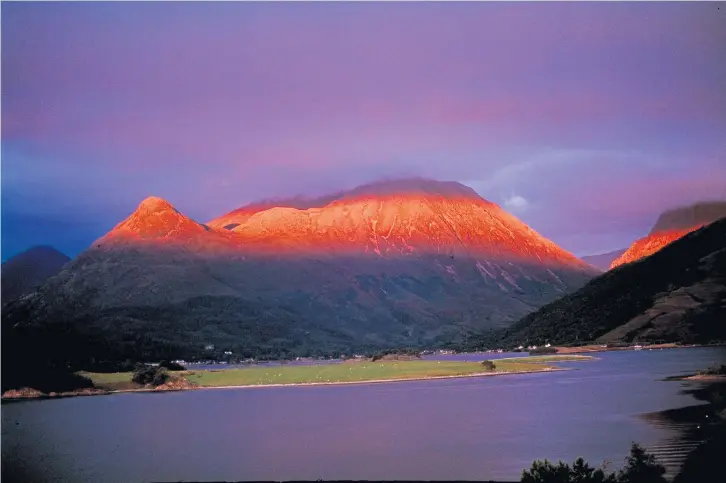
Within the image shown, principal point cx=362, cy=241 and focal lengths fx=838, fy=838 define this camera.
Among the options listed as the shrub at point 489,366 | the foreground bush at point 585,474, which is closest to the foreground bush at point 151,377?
the shrub at point 489,366

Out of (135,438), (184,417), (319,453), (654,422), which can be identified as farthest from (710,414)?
(184,417)

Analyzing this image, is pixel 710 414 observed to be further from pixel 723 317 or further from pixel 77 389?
pixel 723 317

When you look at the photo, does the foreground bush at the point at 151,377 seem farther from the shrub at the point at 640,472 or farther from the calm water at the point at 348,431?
the shrub at the point at 640,472

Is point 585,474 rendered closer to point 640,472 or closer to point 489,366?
point 640,472

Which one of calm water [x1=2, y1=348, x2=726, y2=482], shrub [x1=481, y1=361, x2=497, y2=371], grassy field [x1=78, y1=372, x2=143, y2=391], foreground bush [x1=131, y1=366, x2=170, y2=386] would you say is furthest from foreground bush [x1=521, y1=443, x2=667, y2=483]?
foreground bush [x1=131, y1=366, x2=170, y2=386]

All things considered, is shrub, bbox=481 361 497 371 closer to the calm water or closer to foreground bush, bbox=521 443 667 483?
the calm water

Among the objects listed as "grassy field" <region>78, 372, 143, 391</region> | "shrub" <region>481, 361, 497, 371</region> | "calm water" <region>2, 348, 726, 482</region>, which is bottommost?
"calm water" <region>2, 348, 726, 482</region>

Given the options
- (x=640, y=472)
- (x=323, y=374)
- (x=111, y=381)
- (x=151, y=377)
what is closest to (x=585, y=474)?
(x=640, y=472)

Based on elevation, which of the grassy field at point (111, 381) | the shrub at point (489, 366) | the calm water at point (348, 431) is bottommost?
the calm water at point (348, 431)

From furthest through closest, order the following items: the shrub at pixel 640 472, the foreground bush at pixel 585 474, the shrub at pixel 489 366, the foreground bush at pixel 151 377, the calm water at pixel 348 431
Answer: the shrub at pixel 489 366, the foreground bush at pixel 151 377, the calm water at pixel 348 431, the shrub at pixel 640 472, the foreground bush at pixel 585 474
